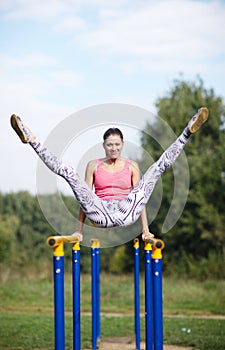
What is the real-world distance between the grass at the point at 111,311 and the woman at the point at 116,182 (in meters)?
3.52

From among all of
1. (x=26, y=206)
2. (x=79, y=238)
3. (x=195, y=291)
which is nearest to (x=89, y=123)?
(x=79, y=238)

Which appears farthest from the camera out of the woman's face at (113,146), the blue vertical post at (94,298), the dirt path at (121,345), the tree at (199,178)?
the tree at (199,178)

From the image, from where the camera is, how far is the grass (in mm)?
8250

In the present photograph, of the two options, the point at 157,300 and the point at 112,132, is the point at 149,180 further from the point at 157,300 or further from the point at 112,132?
the point at 157,300

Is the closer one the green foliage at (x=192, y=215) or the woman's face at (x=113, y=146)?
the woman's face at (x=113, y=146)

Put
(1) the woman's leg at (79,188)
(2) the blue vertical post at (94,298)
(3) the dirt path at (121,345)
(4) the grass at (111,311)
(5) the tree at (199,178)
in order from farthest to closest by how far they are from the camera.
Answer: (5) the tree at (199,178), (4) the grass at (111,311), (3) the dirt path at (121,345), (2) the blue vertical post at (94,298), (1) the woman's leg at (79,188)

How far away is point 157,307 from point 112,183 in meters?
1.26

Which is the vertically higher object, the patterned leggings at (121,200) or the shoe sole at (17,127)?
the shoe sole at (17,127)

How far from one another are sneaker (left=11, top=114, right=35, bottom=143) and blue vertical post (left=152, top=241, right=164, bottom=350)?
3.88ft

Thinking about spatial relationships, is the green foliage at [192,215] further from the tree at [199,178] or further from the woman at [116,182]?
the woman at [116,182]

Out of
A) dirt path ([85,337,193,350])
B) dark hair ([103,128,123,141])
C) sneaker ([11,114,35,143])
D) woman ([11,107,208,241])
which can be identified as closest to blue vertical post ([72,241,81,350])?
woman ([11,107,208,241])

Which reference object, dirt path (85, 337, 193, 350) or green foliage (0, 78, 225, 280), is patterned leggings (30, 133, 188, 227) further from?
green foliage (0, 78, 225, 280)

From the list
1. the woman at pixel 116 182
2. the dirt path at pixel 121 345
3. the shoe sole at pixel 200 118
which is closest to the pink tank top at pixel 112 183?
the woman at pixel 116 182

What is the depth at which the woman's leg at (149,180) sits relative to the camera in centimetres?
466
